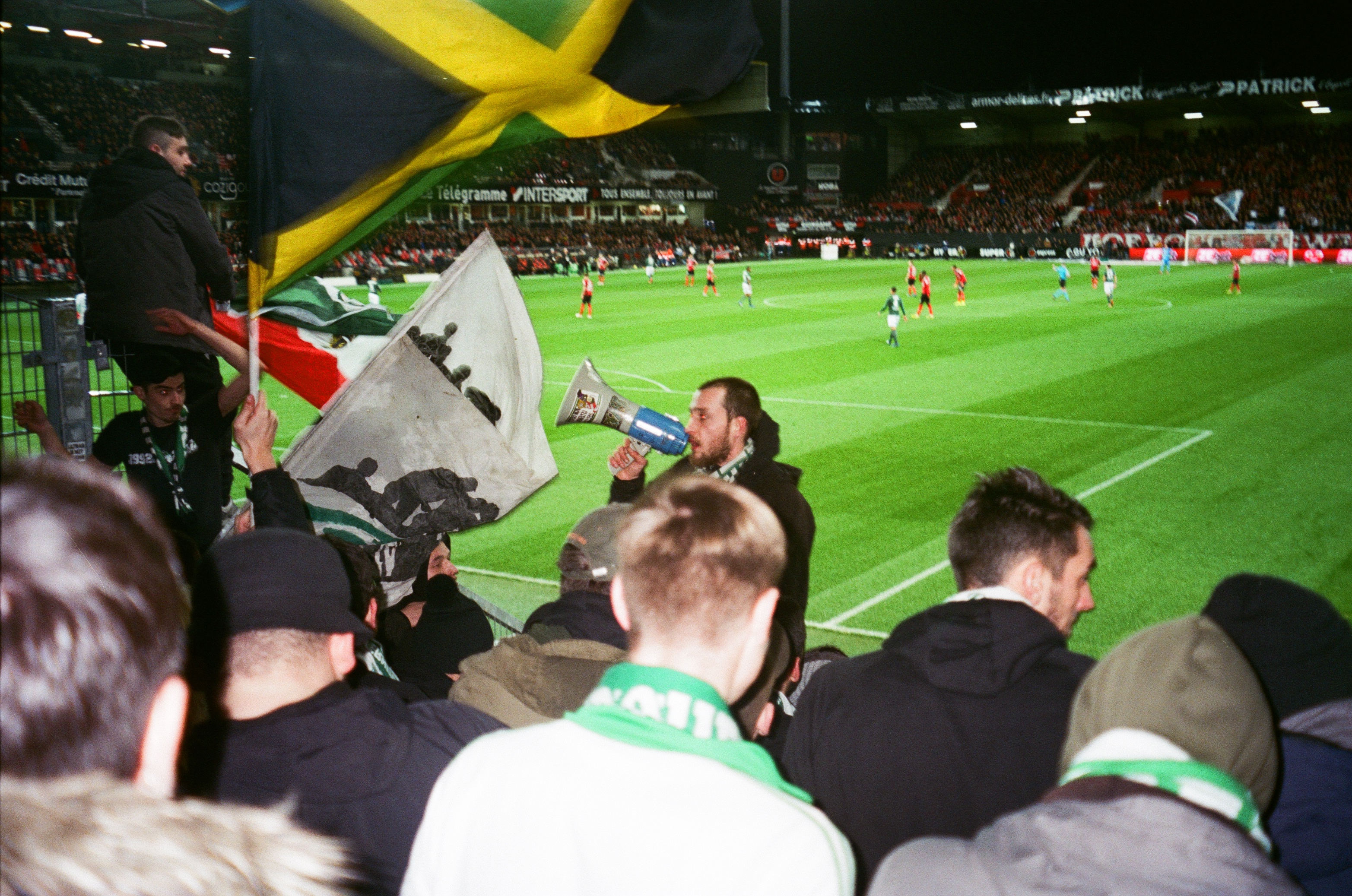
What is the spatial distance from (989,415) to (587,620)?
1329cm

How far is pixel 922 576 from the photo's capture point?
30.4 feet

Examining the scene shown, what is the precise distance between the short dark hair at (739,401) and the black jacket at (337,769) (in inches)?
139

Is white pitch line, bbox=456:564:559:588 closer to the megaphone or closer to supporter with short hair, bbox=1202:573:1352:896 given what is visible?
the megaphone

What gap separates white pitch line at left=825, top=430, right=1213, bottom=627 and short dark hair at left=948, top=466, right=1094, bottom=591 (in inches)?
112

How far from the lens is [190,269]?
4.70 m

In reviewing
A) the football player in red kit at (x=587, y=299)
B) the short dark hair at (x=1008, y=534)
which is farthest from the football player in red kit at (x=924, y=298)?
the short dark hair at (x=1008, y=534)

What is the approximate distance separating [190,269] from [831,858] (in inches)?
158

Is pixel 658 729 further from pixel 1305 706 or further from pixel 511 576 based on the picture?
pixel 511 576

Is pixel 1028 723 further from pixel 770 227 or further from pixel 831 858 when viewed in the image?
pixel 770 227

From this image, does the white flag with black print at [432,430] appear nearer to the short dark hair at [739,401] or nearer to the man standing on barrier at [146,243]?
the man standing on barrier at [146,243]

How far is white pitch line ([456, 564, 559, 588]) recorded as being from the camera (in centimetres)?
938

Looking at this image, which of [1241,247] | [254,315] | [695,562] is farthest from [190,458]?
[1241,247]

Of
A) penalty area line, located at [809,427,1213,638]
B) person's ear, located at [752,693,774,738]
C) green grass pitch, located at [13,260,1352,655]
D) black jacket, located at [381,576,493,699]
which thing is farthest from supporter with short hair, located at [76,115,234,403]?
penalty area line, located at [809,427,1213,638]

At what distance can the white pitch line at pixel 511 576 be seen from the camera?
938 centimetres
